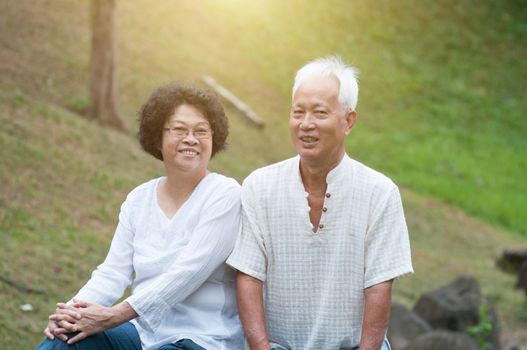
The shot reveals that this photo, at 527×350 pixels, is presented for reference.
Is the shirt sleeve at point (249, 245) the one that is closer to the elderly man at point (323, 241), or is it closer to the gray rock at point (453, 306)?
the elderly man at point (323, 241)

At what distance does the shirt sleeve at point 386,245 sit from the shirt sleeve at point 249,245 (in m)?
0.43

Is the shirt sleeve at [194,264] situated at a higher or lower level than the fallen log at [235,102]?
higher

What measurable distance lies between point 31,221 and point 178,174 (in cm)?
453

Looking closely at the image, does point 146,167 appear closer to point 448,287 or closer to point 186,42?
point 448,287

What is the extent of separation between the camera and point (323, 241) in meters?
3.95

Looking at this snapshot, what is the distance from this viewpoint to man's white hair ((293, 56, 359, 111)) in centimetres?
393

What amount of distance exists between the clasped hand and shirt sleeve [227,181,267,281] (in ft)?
1.81

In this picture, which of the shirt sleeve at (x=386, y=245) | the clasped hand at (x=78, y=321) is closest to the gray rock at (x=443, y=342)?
the shirt sleeve at (x=386, y=245)

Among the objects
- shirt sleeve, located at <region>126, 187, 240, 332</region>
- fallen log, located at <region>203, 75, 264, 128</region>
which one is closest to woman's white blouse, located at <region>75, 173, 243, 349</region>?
shirt sleeve, located at <region>126, 187, 240, 332</region>

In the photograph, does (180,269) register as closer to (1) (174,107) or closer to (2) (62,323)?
(2) (62,323)

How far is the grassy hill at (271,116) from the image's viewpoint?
867cm

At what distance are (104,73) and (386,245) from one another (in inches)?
338

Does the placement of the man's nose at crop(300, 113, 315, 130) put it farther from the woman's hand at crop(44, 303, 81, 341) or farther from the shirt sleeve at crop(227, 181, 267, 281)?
the woman's hand at crop(44, 303, 81, 341)

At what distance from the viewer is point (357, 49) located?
64.7ft
